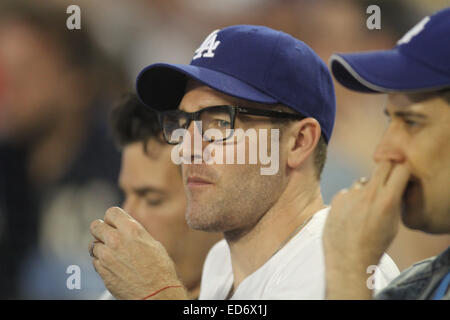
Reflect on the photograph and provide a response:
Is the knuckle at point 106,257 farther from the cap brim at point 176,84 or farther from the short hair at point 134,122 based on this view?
the short hair at point 134,122

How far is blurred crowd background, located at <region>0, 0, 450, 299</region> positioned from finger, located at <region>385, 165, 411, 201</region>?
2359 millimetres

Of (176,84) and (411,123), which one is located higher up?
(176,84)

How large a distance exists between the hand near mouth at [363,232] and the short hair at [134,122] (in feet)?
4.78

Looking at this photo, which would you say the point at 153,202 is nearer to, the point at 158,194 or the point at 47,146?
the point at 158,194

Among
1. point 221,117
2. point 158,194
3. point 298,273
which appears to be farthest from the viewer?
point 158,194

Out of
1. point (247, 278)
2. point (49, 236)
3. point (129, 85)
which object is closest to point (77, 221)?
point (49, 236)

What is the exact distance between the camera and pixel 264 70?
178 cm

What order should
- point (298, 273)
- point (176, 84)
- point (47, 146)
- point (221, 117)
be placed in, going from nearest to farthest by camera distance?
point (298, 273) → point (221, 117) → point (176, 84) → point (47, 146)

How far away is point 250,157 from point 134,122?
104 centimetres

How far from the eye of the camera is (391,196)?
1271mm

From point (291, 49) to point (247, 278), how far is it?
0.70m
